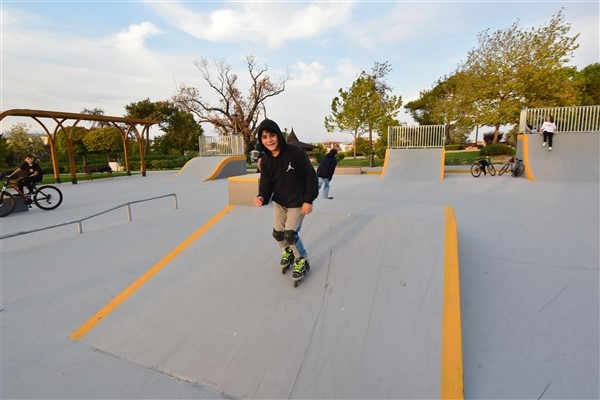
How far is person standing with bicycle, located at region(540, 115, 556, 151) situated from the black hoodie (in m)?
12.0

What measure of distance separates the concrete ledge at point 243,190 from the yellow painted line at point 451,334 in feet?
10.5

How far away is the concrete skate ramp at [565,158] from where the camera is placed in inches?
379

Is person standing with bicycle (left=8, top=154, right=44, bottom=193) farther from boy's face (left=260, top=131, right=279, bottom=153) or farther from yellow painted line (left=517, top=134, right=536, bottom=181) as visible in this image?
yellow painted line (left=517, top=134, right=536, bottom=181)

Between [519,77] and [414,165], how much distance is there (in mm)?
11601

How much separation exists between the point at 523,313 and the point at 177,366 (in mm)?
3038

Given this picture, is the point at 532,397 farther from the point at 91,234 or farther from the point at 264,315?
the point at 91,234

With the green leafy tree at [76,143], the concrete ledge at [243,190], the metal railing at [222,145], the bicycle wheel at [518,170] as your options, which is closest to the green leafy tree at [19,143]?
the green leafy tree at [76,143]

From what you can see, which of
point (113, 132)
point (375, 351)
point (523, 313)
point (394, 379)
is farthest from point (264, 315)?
point (113, 132)

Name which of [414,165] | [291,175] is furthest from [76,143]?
[291,175]

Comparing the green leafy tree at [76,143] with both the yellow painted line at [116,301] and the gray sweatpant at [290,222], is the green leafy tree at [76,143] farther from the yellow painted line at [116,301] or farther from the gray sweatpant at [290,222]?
the gray sweatpant at [290,222]

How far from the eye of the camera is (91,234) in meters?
5.24

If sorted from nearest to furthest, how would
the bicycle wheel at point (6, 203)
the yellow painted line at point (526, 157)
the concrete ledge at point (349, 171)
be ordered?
the bicycle wheel at point (6, 203) < the yellow painted line at point (526, 157) < the concrete ledge at point (349, 171)

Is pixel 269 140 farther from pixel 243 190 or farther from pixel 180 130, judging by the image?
pixel 180 130

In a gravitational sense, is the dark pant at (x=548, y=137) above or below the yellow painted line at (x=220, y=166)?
above
